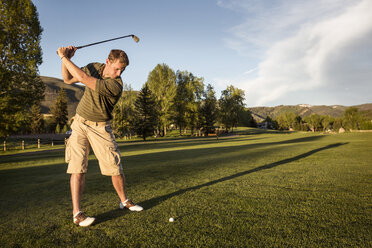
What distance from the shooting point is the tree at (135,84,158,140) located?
121 feet

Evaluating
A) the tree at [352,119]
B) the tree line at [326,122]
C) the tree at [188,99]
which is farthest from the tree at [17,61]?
the tree at [352,119]

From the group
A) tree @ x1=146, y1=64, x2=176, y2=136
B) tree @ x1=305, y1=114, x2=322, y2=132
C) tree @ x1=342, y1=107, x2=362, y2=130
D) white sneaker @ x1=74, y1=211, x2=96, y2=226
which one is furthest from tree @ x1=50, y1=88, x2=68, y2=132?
tree @ x1=305, y1=114, x2=322, y2=132

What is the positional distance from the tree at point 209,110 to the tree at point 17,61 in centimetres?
3741

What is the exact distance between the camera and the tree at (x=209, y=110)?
51644mm

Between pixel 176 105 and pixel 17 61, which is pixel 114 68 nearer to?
pixel 17 61

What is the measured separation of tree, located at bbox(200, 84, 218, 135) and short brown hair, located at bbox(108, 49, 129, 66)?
47872 mm

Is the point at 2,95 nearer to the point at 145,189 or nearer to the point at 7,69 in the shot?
the point at 7,69

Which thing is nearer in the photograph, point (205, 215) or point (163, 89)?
point (205, 215)

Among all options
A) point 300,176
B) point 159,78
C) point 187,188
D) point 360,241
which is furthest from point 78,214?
point 159,78

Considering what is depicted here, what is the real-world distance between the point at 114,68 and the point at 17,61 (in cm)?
1934

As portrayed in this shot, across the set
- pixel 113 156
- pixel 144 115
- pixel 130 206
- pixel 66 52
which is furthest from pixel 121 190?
pixel 144 115

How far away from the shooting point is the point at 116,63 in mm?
3168

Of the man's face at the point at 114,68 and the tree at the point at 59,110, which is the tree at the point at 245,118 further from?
the tree at the point at 59,110

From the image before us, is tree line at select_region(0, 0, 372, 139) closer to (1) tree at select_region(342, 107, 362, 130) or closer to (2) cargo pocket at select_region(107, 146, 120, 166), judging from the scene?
(1) tree at select_region(342, 107, 362, 130)
